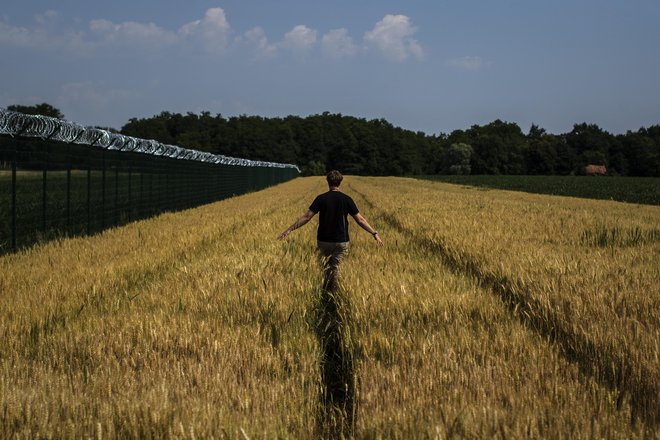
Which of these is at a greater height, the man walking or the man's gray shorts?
the man walking

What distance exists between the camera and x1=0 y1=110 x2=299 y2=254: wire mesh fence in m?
10.8

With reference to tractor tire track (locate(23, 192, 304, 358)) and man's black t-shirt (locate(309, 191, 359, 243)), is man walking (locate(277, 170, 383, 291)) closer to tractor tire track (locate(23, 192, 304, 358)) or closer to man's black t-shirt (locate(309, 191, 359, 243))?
man's black t-shirt (locate(309, 191, 359, 243))

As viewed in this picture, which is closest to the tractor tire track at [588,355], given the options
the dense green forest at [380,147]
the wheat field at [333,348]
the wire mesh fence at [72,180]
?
the wheat field at [333,348]

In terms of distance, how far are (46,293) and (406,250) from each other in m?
5.55

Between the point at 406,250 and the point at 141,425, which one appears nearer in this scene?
the point at 141,425

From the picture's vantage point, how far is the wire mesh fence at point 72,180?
35.5ft

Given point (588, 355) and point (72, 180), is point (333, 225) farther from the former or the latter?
point (72, 180)

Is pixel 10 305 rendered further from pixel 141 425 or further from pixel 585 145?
pixel 585 145

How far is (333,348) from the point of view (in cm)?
502

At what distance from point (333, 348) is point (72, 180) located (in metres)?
10.5

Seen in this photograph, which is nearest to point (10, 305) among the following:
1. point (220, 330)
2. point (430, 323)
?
point (220, 330)

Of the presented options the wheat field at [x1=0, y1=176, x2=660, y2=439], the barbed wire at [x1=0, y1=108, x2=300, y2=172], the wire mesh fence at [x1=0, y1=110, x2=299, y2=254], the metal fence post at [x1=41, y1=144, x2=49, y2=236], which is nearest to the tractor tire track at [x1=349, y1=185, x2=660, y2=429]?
the wheat field at [x1=0, y1=176, x2=660, y2=439]

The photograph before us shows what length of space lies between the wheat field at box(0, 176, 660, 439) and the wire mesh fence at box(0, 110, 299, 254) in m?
3.20

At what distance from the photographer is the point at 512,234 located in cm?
1124
